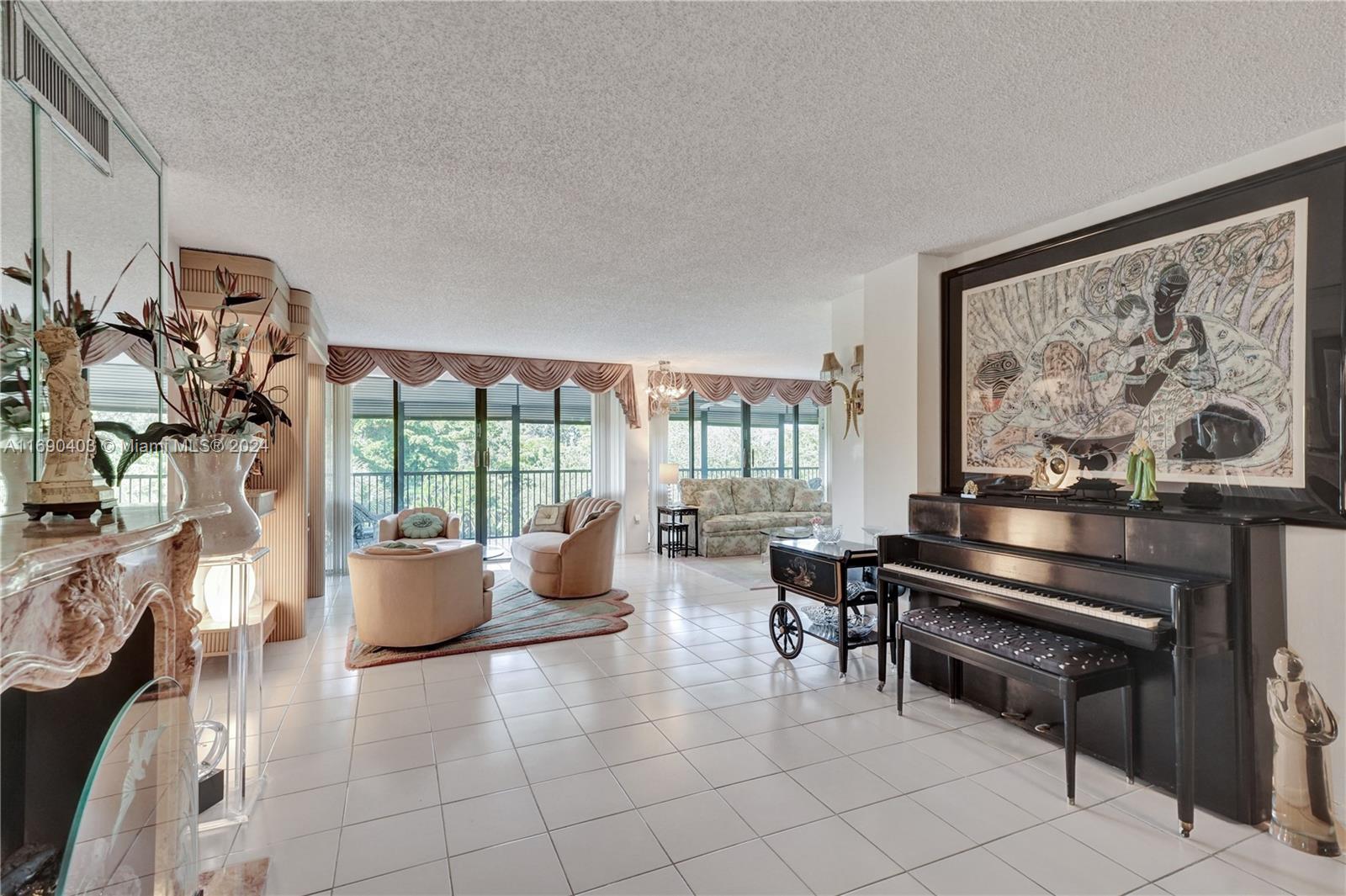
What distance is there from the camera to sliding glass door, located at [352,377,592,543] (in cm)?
738

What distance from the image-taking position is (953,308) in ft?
12.2

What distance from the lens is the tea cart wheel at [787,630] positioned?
3963 mm

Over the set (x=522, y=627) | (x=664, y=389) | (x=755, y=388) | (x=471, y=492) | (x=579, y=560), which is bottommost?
(x=522, y=627)

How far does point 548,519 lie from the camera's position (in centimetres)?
709

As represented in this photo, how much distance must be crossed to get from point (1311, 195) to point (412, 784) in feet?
13.6

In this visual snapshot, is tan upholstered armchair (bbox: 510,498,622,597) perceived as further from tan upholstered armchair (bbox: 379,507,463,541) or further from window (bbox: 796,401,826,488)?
window (bbox: 796,401,826,488)

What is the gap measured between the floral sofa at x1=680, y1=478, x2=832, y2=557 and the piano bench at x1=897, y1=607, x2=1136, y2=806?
5.00 meters

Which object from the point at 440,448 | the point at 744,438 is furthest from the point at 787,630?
the point at 744,438

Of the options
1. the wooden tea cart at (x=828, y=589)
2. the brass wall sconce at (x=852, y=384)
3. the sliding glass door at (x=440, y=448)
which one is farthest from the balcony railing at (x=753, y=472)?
the wooden tea cart at (x=828, y=589)

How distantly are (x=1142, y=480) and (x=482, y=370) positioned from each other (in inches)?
256

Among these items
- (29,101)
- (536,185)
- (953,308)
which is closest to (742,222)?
(536,185)

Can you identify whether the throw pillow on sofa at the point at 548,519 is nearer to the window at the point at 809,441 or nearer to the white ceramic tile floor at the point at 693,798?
the white ceramic tile floor at the point at 693,798

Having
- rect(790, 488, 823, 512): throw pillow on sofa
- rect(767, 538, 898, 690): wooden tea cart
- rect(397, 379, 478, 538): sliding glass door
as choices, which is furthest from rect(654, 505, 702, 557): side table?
rect(767, 538, 898, 690): wooden tea cart

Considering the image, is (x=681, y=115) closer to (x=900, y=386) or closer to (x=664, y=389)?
(x=900, y=386)
